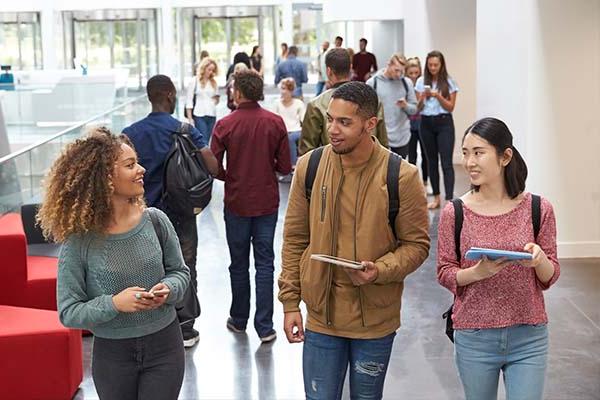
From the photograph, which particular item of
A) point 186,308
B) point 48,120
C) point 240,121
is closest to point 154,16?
point 48,120

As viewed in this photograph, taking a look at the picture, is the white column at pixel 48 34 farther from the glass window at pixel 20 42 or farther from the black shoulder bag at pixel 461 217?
the black shoulder bag at pixel 461 217

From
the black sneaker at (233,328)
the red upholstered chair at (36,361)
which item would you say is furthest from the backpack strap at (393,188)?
the black sneaker at (233,328)

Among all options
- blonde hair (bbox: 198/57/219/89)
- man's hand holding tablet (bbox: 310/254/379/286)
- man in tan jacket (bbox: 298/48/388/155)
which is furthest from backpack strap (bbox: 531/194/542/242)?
blonde hair (bbox: 198/57/219/89)

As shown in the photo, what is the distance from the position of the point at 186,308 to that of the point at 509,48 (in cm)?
675

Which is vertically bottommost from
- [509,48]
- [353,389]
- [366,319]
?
[353,389]

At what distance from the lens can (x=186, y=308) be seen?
534 centimetres

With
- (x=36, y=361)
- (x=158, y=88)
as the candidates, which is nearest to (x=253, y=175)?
(x=158, y=88)

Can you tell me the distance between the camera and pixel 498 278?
4457mm

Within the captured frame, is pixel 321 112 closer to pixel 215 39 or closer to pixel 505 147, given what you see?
pixel 505 147

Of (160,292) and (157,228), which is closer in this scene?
(160,292)

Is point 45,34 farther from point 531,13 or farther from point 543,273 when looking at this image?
point 543,273

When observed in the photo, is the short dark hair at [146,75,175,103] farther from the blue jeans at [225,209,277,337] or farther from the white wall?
the white wall

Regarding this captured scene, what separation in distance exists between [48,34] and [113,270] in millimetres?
35852

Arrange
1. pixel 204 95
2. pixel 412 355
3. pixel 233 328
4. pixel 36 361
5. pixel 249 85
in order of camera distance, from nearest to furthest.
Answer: pixel 36 361 < pixel 412 355 < pixel 249 85 < pixel 233 328 < pixel 204 95
